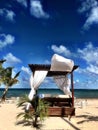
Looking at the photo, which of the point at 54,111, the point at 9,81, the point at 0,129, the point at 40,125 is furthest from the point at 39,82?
the point at 9,81

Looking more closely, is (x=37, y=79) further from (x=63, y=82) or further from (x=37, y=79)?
(x=63, y=82)

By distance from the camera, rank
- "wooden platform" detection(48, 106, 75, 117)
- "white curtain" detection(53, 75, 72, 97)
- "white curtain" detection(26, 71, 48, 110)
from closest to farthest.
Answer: "wooden platform" detection(48, 106, 75, 117) → "white curtain" detection(26, 71, 48, 110) → "white curtain" detection(53, 75, 72, 97)

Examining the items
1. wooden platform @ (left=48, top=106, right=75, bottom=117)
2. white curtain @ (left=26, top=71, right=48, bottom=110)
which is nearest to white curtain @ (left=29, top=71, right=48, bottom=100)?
white curtain @ (left=26, top=71, right=48, bottom=110)

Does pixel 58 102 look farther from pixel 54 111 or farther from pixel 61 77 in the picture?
pixel 61 77

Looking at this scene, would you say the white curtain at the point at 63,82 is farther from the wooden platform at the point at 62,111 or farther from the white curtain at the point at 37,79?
the white curtain at the point at 37,79

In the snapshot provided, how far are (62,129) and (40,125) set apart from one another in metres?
1.26

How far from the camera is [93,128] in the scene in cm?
1075

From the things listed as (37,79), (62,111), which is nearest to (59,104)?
(62,111)

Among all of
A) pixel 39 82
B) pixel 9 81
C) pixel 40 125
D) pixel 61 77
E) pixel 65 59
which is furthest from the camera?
pixel 9 81

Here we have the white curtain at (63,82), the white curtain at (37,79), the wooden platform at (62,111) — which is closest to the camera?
the wooden platform at (62,111)

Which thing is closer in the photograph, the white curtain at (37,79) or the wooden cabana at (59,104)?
the wooden cabana at (59,104)

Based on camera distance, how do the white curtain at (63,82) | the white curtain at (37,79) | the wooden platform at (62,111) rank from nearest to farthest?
1. the wooden platform at (62,111)
2. the white curtain at (37,79)
3. the white curtain at (63,82)

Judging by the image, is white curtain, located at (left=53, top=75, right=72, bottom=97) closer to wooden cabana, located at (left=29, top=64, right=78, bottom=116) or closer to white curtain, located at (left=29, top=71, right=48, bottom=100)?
wooden cabana, located at (left=29, top=64, right=78, bottom=116)

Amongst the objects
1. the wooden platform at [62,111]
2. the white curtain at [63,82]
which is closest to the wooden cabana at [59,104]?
the wooden platform at [62,111]
